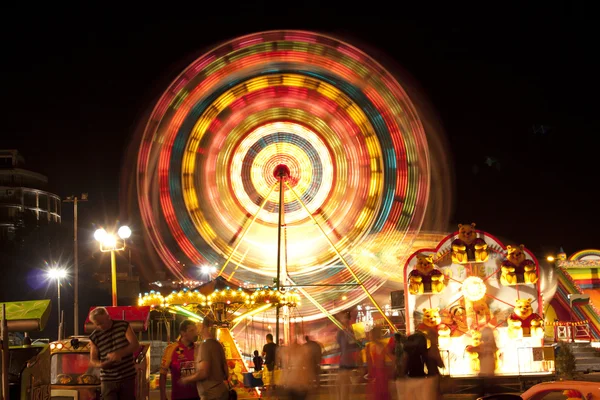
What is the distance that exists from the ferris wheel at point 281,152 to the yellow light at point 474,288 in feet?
14.1

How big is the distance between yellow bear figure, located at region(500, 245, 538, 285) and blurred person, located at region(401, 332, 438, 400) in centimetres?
1491

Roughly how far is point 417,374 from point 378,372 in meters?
2.35

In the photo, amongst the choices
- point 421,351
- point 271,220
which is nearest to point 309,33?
point 271,220

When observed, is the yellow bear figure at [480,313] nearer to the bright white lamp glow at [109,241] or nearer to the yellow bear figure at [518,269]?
the yellow bear figure at [518,269]

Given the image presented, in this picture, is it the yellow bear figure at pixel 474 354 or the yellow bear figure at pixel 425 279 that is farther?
the yellow bear figure at pixel 425 279

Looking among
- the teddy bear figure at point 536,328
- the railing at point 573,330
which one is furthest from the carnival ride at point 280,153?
the railing at point 573,330

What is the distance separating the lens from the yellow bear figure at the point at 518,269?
2427 cm

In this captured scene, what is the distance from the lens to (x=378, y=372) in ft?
40.6

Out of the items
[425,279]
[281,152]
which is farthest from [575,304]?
[281,152]

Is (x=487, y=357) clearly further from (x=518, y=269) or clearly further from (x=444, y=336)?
(x=518, y=269)

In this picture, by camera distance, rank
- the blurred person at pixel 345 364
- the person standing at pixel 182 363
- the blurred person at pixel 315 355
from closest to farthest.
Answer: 1. the person standing at pixel 182 363
2. the blurred person at pixel 315 355
3. the blurred person at pixel 345 364

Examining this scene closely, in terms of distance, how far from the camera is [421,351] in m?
10.1

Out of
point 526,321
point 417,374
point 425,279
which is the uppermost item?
point 425,279

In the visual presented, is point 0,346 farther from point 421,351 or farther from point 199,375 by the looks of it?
point 421,351
